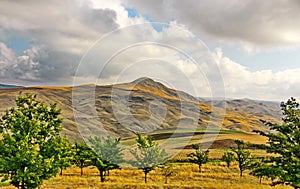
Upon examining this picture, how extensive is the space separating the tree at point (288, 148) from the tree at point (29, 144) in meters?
17.9

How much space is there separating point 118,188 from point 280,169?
76.1 ft

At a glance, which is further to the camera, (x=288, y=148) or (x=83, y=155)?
(x=83, y=155)

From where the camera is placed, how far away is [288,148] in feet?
77.0

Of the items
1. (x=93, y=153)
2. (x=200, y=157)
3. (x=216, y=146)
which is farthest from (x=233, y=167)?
(x=216, y=146)

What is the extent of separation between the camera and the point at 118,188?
40344mm

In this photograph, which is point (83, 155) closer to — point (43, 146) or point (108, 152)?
point (108, 152)

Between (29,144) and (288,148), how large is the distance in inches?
837

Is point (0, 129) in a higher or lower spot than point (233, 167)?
higher

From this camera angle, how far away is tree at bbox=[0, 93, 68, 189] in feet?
82.3

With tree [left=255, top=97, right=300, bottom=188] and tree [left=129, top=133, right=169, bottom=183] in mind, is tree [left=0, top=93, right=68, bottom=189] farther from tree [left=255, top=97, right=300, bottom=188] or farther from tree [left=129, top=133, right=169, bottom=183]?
tree [left=129, top=133, right=169, bottom=183]

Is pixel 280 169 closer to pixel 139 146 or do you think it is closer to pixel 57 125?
pixel 57 125

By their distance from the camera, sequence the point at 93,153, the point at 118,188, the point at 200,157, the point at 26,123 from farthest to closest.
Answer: the point at 200,157, the point at 93,153, the point at 118,188, the point at 26,123

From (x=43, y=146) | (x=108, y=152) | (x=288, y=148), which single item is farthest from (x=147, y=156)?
(x=288, y=148)

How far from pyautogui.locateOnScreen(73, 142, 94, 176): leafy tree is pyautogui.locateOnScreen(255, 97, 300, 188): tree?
31.0m
